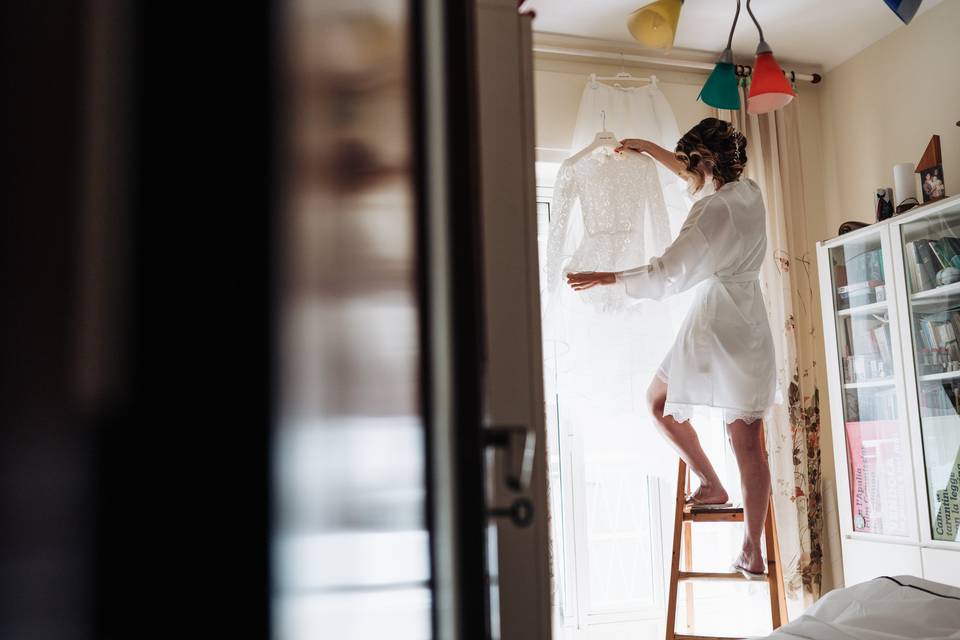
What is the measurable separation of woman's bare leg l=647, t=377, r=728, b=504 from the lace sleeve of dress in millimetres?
622

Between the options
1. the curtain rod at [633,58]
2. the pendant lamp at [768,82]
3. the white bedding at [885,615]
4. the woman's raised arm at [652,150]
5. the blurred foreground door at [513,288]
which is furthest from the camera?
the curtain rod at [633,58]

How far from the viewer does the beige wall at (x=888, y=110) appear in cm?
325

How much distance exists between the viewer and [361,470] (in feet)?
1.98

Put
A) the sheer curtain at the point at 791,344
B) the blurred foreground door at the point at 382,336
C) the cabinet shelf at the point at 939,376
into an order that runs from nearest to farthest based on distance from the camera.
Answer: the blurred foreground door at the point at 382,336
the cabinet shelf at the point at 939,376
the sheer curtain at the point at 791,344

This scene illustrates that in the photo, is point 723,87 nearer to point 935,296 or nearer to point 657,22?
point 657,22

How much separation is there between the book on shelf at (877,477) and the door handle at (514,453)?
277 cm

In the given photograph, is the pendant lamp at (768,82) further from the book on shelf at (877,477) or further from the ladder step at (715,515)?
the ladder step at (715,515)

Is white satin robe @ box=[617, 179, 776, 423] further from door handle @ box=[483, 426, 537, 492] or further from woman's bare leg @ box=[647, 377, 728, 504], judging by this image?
door handle @ box=[483, 426, 537, 492]

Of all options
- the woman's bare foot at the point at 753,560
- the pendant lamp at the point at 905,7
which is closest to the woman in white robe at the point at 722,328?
the woman's bare foot at the point at 753,560

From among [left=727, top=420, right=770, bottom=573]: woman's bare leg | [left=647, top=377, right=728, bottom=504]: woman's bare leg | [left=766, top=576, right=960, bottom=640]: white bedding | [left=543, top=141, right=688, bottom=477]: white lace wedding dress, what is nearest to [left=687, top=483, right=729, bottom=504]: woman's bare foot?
[left=647, top=377, right=728, bottom=504]: woman's bare leg

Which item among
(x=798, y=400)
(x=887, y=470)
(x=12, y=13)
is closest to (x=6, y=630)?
(x=12, y=13)

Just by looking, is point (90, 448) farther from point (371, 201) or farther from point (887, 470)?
point (887, 470)

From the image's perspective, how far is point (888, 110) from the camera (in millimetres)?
3547

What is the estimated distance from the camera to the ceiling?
3.25 meters
